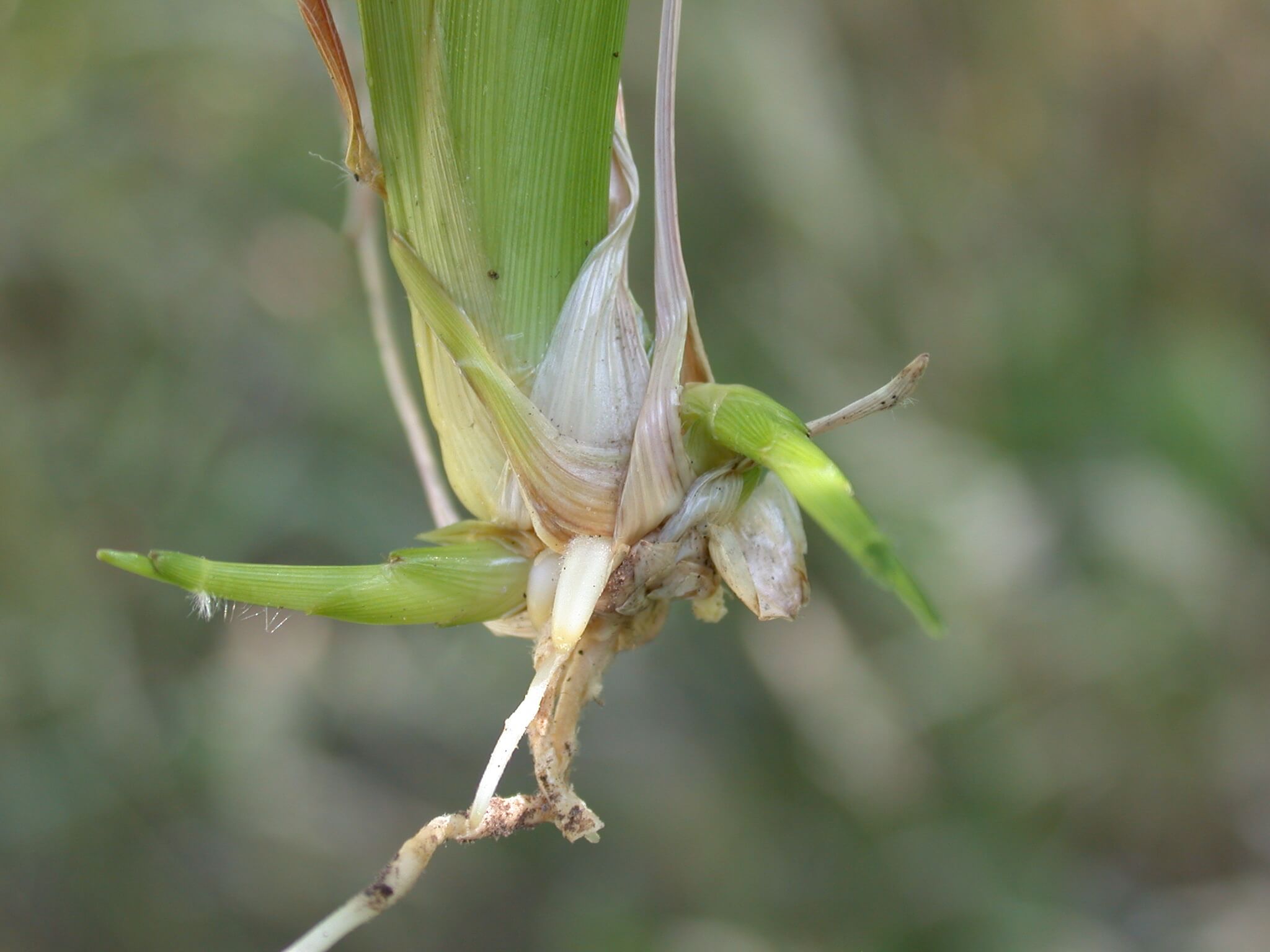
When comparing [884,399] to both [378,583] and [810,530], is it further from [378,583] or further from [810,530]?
[810,530]

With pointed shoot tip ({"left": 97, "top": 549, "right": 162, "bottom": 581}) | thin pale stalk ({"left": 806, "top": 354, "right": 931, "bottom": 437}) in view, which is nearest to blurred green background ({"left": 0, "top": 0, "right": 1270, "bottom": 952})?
thin pale stalk ({"left": 806, "top": 354, "right": 931, "bottom": 437})

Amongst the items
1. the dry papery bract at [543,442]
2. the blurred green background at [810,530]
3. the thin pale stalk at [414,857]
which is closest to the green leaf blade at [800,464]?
the dry papery bract at [543,442]

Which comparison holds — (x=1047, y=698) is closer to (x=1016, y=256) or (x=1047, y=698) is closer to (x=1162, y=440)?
(x=1162, y=440)

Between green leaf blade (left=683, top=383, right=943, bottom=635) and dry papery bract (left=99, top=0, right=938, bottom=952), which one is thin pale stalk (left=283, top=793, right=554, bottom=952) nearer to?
dry papery bract (left=99, top=0, right=938, bottom=952)

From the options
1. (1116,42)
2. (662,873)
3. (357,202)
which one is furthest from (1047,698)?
(357,202)

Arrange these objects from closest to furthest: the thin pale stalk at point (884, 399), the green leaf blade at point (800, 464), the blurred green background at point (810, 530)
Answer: the green leaf blade at point (800, 464) < the thin pale stalk at point (884, 399) < the blurred green background at point (810, 530)

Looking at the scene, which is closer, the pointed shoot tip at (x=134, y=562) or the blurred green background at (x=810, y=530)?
the pointed shoot tip at (x=134, y=562)

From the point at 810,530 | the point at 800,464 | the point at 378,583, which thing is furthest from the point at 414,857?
the point at 810,530

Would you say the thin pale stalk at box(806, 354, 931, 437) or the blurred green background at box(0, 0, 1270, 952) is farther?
the blurred green background at box(0, 0, 1270, 952)

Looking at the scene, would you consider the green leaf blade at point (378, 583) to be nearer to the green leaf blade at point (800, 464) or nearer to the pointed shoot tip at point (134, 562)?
the pointed shoot tip at point (134, 562)
